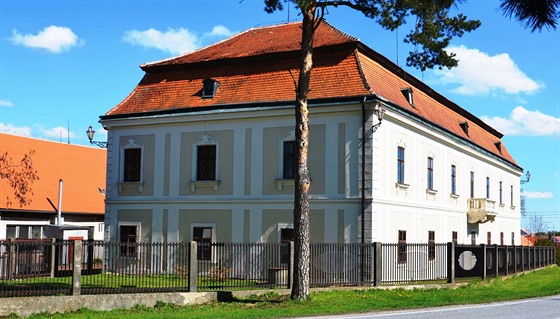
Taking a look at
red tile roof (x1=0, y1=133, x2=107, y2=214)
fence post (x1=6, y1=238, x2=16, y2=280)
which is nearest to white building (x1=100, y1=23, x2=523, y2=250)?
red tile roof (x1=0, y1=133, x2=107, y2=214)

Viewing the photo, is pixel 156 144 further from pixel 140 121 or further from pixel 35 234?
pixel 35 234

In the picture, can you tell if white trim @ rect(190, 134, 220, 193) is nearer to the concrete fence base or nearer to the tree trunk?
the concrete fence base

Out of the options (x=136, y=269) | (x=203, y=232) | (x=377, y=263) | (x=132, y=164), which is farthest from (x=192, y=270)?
(x=132, y=164)

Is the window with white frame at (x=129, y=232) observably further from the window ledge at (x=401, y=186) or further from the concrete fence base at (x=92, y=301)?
the concrete fence base at (x=92, y=301)

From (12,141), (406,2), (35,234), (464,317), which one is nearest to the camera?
(464,317)

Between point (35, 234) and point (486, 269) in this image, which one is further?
point (35, 234)

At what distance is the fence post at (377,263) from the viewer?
22.4 metres

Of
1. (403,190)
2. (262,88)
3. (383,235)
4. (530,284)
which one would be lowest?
(530,284)

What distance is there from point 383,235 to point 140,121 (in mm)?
11131

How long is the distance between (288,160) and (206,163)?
12.2 feet

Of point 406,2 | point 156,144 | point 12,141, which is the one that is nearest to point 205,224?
point 156,144

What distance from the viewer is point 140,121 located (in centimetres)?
2916

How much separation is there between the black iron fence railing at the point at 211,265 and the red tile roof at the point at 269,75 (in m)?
5.77

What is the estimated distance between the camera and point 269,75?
2722 cm
